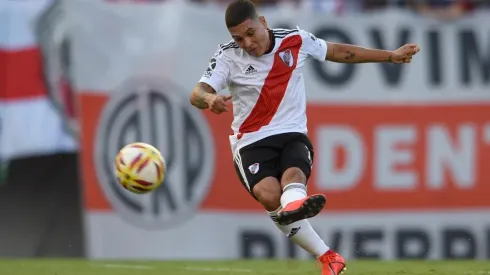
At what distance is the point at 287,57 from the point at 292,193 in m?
1.37

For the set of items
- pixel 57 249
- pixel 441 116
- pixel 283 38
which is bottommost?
pixel 57 249

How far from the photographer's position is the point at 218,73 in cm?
923

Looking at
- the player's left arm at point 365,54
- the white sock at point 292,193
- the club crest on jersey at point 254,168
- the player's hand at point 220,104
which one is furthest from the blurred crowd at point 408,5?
the player's hand at point 220,104

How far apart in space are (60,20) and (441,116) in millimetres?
4790

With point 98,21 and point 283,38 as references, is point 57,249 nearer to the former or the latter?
point 98,21

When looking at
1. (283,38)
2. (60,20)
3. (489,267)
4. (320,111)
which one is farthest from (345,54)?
(60,20)

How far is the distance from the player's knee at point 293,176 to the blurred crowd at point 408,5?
5384 mm

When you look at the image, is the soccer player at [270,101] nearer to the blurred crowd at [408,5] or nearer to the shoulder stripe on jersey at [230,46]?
the shoulder stripe on jersey at [230,46]

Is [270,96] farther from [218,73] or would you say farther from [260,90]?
[218,73]

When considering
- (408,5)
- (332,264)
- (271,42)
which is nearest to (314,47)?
(271,42)

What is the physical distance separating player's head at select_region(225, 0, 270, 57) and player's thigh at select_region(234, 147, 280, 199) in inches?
32.3

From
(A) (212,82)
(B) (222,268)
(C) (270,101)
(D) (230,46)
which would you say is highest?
(D) (230,46)

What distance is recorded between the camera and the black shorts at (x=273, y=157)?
9.12m

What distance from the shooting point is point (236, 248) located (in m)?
13.9
